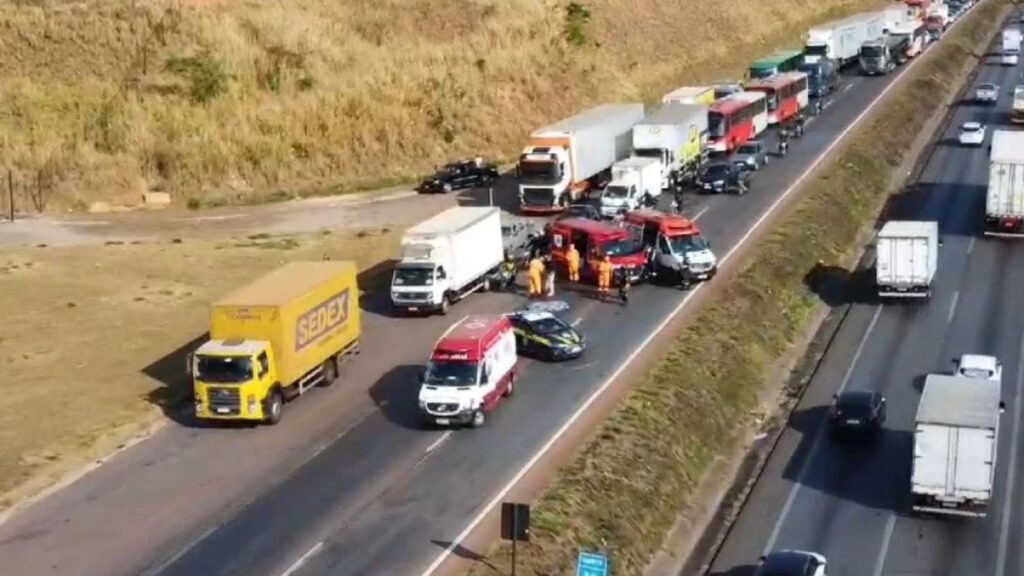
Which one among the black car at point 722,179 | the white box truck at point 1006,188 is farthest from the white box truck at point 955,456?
the black car at point 722,179

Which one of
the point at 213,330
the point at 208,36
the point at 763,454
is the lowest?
the point at 763,454

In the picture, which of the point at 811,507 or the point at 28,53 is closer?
the point at 811,507

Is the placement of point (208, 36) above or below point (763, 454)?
above

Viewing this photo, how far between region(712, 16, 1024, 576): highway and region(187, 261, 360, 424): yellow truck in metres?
13.2

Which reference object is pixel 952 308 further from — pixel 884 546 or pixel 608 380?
pixel 884 546

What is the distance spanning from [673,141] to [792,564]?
131 feet

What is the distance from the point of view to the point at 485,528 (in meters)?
33.0

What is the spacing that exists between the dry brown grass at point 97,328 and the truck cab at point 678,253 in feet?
40.0

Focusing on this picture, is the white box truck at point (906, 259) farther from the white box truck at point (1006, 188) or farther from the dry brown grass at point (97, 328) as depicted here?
the dry brown grass at point (97, 328)

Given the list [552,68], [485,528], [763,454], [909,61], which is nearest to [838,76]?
[909,61]

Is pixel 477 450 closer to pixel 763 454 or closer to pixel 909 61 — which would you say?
pixel 763 454

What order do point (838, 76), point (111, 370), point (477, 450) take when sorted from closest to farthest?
point (477, 450) < point (111, 370) < point (838, 76)

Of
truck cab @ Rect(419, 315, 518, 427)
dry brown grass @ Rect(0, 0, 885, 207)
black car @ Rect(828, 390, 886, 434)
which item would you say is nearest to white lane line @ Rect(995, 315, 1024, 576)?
black car @ Rect(828, 390, 886, 434)

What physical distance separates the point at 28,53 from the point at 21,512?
175 ft
